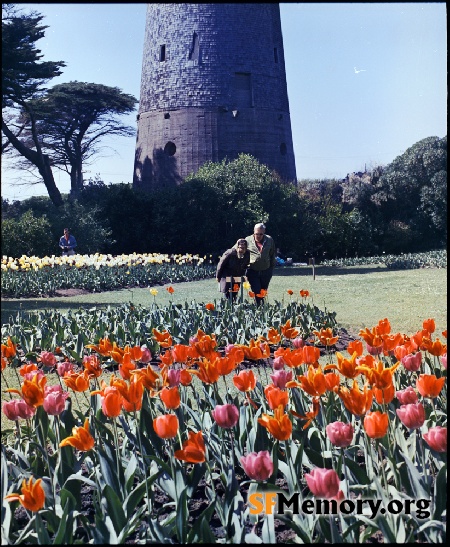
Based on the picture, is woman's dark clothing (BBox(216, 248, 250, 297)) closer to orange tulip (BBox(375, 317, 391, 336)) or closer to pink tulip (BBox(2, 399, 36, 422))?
orange tulip (BBox(375, 317, 391, 336))

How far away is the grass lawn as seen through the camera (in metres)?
8.96

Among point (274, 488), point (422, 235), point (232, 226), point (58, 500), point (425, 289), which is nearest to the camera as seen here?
point (274, 488)

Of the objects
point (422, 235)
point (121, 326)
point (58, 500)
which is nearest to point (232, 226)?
point (121, 326)

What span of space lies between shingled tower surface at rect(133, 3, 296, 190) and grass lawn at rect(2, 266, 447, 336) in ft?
7.85

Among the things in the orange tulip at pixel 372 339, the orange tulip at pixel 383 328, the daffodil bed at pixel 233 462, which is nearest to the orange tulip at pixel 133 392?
the daffodil bed at pixel 233 462

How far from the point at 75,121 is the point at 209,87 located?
11.4ft

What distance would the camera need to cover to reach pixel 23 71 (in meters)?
6.56

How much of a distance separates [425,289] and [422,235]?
176 centimetres

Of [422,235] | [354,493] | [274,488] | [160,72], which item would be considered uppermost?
[160,72]

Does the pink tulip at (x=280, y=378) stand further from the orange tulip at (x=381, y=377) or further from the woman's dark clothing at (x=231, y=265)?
the woman's dark clothing at (x=231, y=265)

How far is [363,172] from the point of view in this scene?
27.0 m

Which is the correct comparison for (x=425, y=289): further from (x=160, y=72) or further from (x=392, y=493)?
(x=392, y=493)

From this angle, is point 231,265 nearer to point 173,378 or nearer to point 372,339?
point 372,339

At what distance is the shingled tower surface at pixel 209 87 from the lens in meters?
7.71
